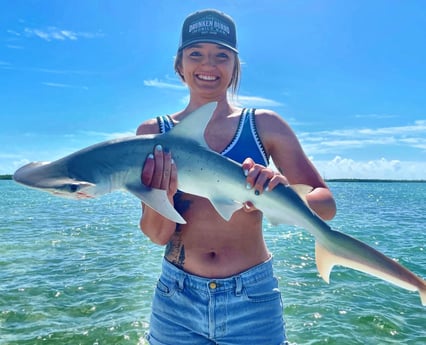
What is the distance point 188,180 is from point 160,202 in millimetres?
275

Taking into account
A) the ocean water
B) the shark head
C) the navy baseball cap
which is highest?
the navy baseball cap

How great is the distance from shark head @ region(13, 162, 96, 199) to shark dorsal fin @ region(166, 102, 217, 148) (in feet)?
2.19

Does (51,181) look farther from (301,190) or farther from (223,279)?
(301,190)

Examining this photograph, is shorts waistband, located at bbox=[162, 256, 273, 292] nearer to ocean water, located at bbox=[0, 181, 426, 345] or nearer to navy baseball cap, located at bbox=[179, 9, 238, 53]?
navy baseball cap, located at bbox=[179, 9, 238, 53]

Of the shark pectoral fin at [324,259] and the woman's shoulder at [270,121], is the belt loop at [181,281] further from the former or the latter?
the woman's shoulder at [270,121]

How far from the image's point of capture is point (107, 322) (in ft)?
24.7

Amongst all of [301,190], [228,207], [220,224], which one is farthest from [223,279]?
[301,190]

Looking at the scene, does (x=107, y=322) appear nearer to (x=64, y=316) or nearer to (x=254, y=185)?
(x=64, y=316)

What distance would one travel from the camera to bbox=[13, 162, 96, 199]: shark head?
2.51 meters

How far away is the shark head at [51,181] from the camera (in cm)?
251

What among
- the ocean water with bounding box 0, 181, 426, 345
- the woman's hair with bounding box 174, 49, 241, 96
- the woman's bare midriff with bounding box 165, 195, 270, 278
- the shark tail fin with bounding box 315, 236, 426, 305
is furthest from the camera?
the ocean water with bounding box 0, 181, 426, 345

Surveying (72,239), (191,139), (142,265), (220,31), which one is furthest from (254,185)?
(72,239)

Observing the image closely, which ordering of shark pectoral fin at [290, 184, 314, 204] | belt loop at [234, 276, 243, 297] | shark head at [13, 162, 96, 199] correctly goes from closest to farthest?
shark head at [13, 162, 96, 199] < shark pectoral fin at [290, 184, 314, 204] < belt loop at [234, 276, 243, 297]

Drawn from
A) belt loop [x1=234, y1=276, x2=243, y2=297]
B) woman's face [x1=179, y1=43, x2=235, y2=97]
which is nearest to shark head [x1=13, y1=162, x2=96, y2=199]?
belt loop [x1=234, y1=276, x2=243, y2=297]
